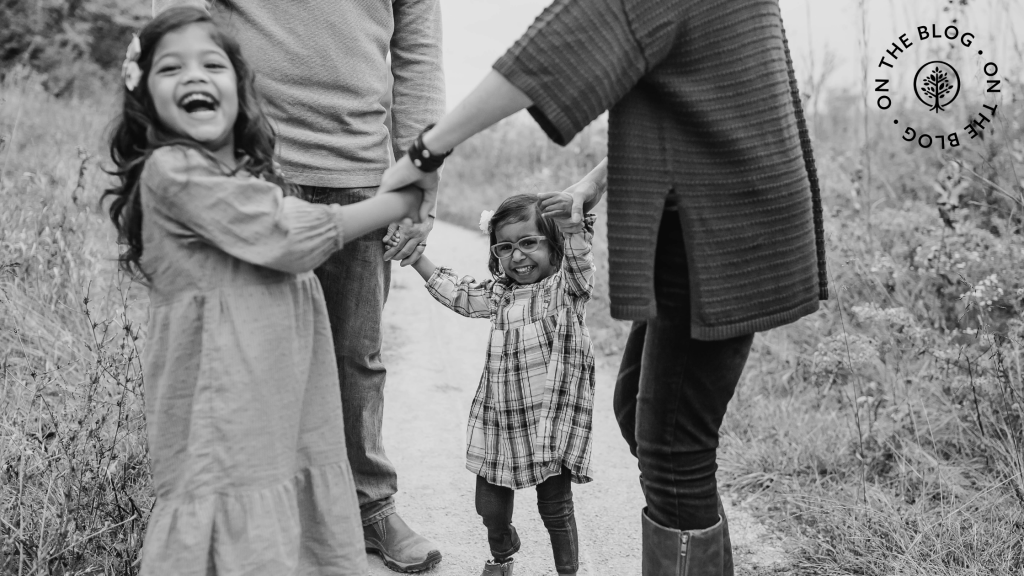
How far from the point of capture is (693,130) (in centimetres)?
185

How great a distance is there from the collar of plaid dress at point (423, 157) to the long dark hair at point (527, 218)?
663mm

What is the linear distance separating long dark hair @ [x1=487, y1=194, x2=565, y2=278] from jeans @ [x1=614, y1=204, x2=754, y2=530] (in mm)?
666

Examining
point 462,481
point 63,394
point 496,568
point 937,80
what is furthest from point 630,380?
point 937,80

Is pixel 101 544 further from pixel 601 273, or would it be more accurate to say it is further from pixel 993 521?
pixel 601 273

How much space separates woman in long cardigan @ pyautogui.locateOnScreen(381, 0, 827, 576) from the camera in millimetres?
1751

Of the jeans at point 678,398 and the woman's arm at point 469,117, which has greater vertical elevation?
the woman's arm at point 469,117

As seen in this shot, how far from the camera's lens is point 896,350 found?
3.85 m

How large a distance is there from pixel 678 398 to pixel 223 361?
0.99 metres

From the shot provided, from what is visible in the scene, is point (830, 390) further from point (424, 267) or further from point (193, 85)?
point (193, 85)

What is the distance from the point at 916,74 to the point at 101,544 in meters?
4.53

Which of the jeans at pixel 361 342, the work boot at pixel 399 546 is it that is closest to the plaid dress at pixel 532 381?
the jeans at pixel 361 342

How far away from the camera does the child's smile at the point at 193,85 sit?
1.84m

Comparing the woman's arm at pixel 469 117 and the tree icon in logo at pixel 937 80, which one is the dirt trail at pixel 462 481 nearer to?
the woman's arm at pixel 469 117

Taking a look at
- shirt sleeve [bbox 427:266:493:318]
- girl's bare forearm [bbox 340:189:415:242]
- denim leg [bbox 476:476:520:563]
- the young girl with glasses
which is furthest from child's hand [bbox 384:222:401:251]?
denim leg [bbox 476:476:520:563]
